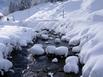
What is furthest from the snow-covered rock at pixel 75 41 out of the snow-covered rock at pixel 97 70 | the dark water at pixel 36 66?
the snow-covered rock at pixel 97 70

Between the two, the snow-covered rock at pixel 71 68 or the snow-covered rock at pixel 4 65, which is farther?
the snow-covered rock at pixel 71 68

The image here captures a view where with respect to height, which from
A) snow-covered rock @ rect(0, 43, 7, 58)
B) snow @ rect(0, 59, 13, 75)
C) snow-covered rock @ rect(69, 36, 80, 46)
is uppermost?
snow-covered rock @ rect(0, 43, 7, 58)

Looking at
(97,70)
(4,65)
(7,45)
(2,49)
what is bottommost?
(4,65)

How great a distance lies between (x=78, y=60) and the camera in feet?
66.8

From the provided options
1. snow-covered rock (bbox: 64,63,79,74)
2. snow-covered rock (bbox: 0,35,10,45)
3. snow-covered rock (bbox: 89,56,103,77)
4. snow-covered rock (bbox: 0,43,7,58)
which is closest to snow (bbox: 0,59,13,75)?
snow-covered rock (bbox: 0,43,7,58)

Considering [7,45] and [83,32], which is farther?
[83,32]

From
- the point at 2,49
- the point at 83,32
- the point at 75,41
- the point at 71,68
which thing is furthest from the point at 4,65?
the point at 83,32

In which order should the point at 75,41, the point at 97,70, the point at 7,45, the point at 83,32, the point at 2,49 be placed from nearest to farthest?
the point at 97,70 → the point at 2,49 → the point at 7,45 → the point at 75,41 → the point at 83,32

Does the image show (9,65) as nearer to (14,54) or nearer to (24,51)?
(14,54)

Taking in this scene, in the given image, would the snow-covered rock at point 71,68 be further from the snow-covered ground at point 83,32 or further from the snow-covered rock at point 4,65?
the snow-covered rock at point 4,65

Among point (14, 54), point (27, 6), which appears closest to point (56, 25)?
point (14, 54)

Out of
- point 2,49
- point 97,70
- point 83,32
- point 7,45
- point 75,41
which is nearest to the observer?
point 97,70

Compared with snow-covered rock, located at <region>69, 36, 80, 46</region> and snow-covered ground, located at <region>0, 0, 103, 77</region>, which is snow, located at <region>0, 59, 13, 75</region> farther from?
snow-covered rock, located at <region>69, 36, 80, 46</region>

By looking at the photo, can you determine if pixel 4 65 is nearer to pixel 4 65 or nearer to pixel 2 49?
pixel 4 65
